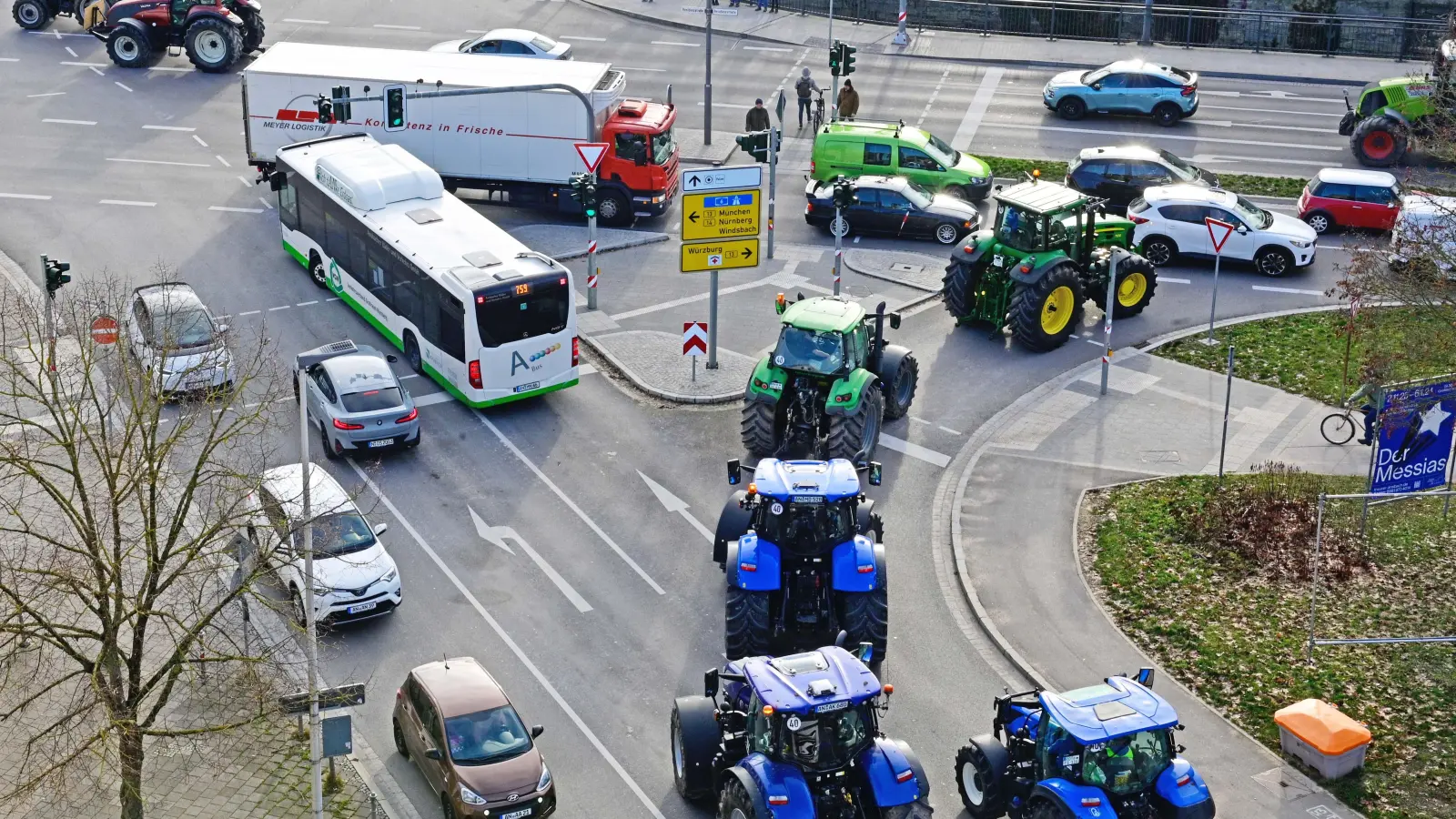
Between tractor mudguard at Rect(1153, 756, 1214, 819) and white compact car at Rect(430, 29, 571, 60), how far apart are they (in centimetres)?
3313

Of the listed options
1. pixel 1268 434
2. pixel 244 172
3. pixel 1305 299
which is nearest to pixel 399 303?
pixel 244 172

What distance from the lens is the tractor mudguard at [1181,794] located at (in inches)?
754

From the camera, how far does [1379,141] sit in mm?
44969

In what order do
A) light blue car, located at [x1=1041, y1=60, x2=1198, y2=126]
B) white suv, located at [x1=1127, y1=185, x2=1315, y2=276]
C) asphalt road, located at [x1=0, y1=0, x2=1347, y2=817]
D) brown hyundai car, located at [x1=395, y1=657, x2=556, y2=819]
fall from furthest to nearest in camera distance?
light blue car, located at [x1=1041, y1=60, x2=1198, y2=126] < white suv, located at [x1=1127, y1=185, x2=1315, y2=276] < asphalt road, located at [x1=0, y1=0, x2=1347, y2=817] < brown hyundai car, located at [x1=395, y1=657, x2=556, y2=819]

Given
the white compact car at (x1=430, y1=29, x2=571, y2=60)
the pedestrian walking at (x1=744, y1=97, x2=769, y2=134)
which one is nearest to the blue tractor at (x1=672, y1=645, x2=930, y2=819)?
the pedestrian walking at (x1=744, y1=97, x2=769, y2=134)

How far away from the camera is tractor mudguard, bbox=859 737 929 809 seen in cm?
1897

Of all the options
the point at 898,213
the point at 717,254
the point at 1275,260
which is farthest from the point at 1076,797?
the point at 898,213

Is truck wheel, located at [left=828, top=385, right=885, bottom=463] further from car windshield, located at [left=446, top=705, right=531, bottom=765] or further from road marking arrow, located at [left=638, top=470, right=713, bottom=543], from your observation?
car windshield, located at [left=446, top=705, right=531, bottom=765]

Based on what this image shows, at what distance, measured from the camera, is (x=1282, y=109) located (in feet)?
163

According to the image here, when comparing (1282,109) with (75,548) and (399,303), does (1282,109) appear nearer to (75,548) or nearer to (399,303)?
(399,303)

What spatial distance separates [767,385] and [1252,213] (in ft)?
51.4

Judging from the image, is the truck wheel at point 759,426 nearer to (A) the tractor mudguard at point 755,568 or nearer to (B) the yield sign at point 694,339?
(B) the yield sign at point 694,339

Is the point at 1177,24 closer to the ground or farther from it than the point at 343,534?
farther from it

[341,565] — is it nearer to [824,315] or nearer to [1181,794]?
[824,315]
